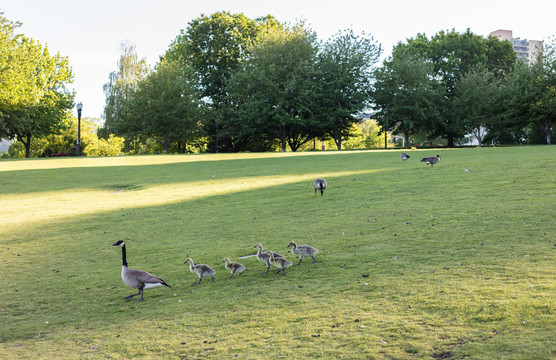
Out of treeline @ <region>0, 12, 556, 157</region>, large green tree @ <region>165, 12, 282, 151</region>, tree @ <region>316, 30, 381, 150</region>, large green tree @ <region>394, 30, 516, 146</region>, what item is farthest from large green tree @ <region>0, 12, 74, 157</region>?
large green tree @ <region>394, 30, 516, 146</region>

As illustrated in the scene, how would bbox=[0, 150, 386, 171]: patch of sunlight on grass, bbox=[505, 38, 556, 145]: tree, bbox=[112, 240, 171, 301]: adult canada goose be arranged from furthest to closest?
bbox=[505, 38, 556, 145]: tree
bbox=[0, 150, 386, 171]: patch of sunlight on grass
bbox=[112, 240, 171, 301]: adult canada goose

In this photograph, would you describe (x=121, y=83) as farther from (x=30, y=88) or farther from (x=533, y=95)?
(x=533, y=95)

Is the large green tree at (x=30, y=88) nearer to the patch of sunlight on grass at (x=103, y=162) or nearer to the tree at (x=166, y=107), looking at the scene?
the tree at (x=166, y=107)

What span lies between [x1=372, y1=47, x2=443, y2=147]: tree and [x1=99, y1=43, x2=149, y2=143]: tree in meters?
48.6

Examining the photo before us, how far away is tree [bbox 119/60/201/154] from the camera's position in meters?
80.2

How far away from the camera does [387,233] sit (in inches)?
522

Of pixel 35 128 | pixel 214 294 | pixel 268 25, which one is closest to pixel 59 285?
pixel 214 294

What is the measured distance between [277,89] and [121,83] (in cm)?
3947

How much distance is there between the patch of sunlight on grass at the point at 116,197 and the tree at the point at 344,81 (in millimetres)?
52527

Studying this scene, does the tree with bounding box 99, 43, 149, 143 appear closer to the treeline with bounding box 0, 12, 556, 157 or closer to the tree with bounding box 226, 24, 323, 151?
the treeline with bounding box 0, 12, 556, 157

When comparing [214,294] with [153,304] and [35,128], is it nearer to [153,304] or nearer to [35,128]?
[153,304]

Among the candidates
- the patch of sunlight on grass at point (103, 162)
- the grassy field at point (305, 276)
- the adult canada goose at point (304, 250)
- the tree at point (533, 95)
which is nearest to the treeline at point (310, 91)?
the tree at point (533, 95)

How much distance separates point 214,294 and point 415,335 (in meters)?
4.46

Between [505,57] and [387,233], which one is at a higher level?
[505,57]
